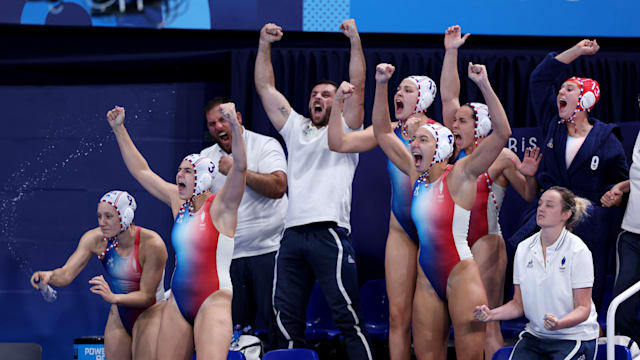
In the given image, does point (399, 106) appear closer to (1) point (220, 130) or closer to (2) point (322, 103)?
(2) point (322, 103)

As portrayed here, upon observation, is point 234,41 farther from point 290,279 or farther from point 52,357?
point 52,357

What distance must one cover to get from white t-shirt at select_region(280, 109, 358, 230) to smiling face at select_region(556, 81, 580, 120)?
137 cm

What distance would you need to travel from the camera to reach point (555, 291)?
4.15 metres

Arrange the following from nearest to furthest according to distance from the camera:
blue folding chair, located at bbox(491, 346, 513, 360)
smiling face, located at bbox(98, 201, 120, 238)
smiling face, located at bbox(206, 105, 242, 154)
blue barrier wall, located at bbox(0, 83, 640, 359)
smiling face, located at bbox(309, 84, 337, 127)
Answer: blue folding chair, located at bbox(491, 346, 513, 360)
smiling face, located at bbox(98, 201, 120, 238)
smiling face, located at bbox(309, 84, 337, 127)
smiling face, located at bbox(206, 105, 242, 154)
blue barrier wall, located at bbox(0, 83, 640, 359)

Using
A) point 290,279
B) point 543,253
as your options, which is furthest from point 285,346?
point 543,253

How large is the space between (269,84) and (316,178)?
0.84m


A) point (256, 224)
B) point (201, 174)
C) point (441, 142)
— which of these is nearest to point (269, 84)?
point (256, 224)

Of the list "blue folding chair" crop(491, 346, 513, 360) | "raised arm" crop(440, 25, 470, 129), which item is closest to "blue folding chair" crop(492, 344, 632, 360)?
"blue folding chair" crop(491, 346, 513, 360)

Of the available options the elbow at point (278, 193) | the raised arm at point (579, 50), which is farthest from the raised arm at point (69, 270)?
the raised arm at point (579, 50)

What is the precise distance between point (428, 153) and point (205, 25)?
118 inches

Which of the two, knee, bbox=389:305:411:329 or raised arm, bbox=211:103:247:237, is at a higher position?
raised arm, bbox=211:103:247:237

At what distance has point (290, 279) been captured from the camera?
5.12 meters

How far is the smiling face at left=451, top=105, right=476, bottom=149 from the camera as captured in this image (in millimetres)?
5086

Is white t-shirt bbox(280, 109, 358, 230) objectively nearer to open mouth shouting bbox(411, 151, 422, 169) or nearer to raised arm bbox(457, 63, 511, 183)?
open mouth shouting bbox(411, 151, 422, 169)
